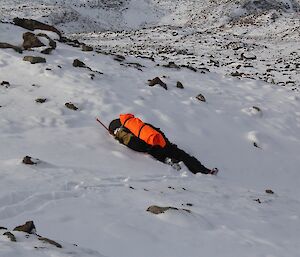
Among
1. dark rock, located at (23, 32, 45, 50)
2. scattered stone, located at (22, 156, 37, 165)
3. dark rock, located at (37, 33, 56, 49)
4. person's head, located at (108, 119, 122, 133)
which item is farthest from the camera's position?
dark rock, located at (37, 33, 56, 49)

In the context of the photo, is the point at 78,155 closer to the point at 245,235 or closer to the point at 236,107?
the point at 245,235

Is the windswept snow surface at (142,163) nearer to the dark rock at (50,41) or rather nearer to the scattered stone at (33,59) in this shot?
the scattered stone at (33,59)

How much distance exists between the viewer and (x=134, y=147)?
952 centimetres

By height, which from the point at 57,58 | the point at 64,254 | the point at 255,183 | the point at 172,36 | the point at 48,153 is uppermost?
the point at 172,36

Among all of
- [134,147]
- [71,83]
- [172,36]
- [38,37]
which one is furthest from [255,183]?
[172,36]

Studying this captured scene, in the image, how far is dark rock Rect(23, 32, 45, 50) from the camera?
48.1 feet

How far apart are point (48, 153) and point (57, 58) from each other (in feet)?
20.7

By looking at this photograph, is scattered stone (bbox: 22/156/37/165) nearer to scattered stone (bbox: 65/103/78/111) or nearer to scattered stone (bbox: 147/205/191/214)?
scattered stone (bbox: 147/205/191/214)

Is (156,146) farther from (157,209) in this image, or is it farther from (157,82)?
(157,82)

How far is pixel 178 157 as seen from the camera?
948 centimetres

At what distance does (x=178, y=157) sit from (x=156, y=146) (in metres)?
0.54

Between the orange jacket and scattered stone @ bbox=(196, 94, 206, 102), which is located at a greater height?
scattered stone @ bbox=(196, 94, 206, 102)

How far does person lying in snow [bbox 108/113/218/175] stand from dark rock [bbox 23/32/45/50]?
653 cm

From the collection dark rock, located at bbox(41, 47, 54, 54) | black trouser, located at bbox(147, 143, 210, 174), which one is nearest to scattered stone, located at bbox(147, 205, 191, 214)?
black trouser, located at bbox(147, 143, 210, 174)
